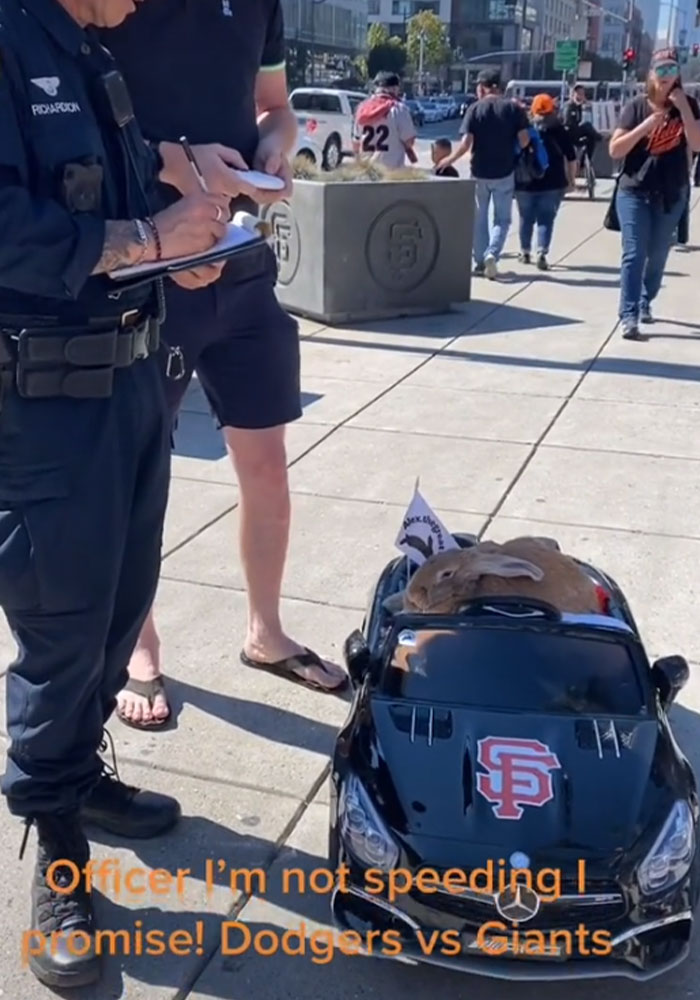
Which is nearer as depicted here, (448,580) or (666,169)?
(448,580)

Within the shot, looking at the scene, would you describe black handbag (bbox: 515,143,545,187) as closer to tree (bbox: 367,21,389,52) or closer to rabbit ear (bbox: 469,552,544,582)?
rabbit ear (bbox: 469,552,544,582)

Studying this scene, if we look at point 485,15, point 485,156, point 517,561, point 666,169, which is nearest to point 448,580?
point 517,561

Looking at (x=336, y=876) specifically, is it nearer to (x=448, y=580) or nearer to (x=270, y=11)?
(x=448, y=580)

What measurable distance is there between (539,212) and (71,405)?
10019 millimetres

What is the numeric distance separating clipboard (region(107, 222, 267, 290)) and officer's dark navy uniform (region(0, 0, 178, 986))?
0.05 m

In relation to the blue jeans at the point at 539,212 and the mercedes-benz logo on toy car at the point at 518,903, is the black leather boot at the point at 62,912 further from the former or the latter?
the blue jeans at the point at 539,212

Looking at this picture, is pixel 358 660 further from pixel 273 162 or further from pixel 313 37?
pixel 313 37

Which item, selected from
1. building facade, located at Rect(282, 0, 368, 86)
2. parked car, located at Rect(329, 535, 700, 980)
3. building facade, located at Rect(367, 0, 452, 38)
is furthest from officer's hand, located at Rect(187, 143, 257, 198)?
building facade, located at Rect(367, 0, 452, 38)

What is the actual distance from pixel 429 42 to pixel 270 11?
346 feet

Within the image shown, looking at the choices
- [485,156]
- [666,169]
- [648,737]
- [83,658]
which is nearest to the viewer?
[83,658]

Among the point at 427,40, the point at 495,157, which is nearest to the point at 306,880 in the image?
the point at 495,157

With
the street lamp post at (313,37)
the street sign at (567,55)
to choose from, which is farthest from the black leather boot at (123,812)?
the street lamp post at (313,37)

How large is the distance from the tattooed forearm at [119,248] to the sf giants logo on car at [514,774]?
1247mm

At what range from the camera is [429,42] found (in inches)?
4006
